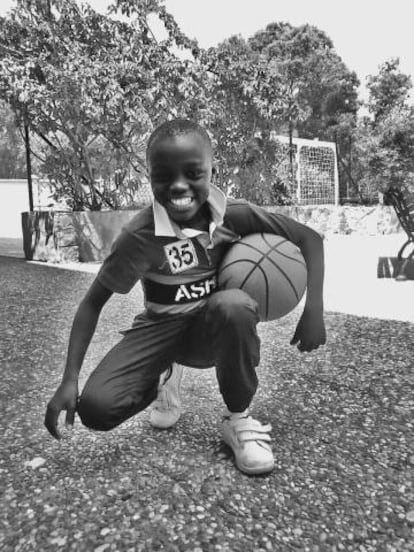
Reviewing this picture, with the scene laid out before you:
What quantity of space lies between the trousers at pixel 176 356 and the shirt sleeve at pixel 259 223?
0.30m

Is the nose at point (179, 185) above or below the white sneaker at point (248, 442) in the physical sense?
above

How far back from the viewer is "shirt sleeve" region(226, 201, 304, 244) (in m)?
2.04

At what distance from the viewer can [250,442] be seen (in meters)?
1.90

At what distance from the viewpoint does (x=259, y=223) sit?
205cm

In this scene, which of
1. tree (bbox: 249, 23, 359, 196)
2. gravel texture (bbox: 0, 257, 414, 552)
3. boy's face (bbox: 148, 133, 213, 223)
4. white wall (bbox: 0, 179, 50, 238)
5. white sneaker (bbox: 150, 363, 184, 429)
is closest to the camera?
gravel texture (bbox: 0, 257, 414, 552)

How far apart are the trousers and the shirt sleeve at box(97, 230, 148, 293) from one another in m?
0.22

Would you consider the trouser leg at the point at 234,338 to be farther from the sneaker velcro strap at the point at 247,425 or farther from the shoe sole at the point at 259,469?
the shoe sole at the point at 259,469

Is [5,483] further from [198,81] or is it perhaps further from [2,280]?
[198,81]

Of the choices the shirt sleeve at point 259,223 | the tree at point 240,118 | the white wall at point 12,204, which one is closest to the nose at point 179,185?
the shirt sleeve at point 259,223

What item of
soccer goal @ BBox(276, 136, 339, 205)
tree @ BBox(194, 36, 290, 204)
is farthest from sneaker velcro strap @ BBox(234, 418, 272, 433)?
soccer goal @ BBox(276, 136, 339, 205)

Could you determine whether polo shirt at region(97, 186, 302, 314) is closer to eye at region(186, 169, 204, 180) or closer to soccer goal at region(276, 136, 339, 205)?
eye at region(186, 169, 204, 180)

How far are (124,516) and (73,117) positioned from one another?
6.82 m

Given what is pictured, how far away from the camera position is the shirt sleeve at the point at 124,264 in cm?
186

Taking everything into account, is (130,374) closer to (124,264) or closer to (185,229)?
(124,264)
